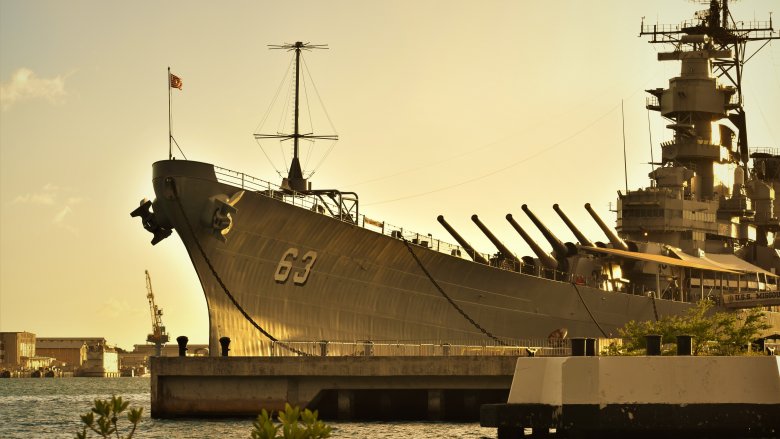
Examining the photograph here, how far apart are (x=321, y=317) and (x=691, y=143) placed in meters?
25.5

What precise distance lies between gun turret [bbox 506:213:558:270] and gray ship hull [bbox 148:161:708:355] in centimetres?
323

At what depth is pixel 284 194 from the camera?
38.2 metres

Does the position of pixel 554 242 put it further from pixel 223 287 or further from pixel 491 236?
pixel 223 287

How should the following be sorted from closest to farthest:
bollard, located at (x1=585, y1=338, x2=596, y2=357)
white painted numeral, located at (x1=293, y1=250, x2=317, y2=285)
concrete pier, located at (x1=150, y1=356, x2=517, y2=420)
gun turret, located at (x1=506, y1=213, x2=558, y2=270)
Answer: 1. bollard, located at (x1=585, y1=338, x2=596, y2=357)
2. concrete pier, located at (x1=150, y1=356, x2=517, y2=420)
3. white painted numeral, located at (x1=293, y1=250, x2=317, y2=285)
4. gun turret, located at (x1=506, y1=213, x2=558, y2=270)

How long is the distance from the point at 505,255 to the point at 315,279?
Answer: 1191 centimetres

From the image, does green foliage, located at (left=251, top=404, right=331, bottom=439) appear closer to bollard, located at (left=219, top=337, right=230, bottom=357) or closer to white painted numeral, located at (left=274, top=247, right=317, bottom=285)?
bollard, located at (left=219, top=337, right=230, bottom=357)

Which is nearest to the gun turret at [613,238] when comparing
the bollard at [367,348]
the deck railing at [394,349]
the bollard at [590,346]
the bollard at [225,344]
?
the deck railing at [394,349]

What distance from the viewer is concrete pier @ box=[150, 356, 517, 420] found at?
108ft

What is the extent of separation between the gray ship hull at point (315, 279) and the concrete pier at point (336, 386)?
2.76 metres

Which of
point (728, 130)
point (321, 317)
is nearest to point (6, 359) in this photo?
point (728, 130)

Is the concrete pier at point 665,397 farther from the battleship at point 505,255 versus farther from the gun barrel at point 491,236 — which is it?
the gun barrel at point 491,236

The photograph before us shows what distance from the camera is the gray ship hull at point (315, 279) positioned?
3625 centimetres

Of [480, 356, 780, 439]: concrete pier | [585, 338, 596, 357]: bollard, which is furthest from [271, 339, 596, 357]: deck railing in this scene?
[480, 356, 780, 439]: concrete pier

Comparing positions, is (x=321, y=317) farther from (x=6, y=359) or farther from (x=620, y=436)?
(x=6, y=359)
